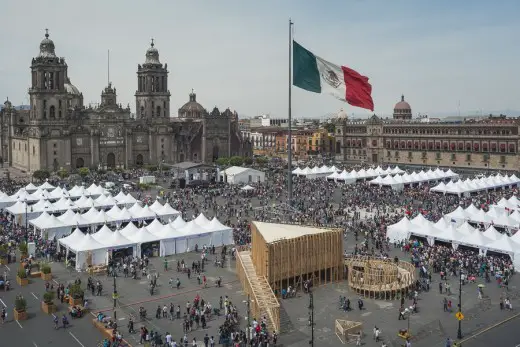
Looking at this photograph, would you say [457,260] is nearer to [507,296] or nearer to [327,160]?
[507,296]

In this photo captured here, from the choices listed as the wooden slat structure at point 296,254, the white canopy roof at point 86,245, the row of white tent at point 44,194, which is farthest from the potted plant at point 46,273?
the row of white tent at point 44,194

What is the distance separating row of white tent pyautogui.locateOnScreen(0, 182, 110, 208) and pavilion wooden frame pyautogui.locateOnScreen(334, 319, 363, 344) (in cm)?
3707

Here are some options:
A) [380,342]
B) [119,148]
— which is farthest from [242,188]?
[380,342]

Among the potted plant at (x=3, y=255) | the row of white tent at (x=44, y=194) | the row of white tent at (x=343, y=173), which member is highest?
the row of white tent at (x=343, y=173)

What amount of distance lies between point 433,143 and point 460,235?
221ft

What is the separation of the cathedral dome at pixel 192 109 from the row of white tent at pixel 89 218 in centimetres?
7837

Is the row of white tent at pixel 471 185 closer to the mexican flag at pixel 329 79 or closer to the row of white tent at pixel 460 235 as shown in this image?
the row of white tent at pixel 460 235

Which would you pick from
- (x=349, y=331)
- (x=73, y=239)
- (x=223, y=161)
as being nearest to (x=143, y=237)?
(x=73, y=239)

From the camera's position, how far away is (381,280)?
28.6 meters

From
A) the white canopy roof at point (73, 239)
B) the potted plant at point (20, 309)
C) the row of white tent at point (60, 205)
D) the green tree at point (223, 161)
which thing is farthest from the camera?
the green tree at point (223, 161)

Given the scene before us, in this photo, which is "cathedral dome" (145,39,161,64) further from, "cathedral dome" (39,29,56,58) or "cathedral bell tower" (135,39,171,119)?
"cathedral dome" (39,29,56,58)

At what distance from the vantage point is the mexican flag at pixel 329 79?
31.1 metres

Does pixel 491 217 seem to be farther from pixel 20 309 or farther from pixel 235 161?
pixel 235 161

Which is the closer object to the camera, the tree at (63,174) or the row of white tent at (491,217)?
the row of white tent at (491,217)
